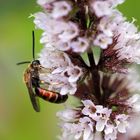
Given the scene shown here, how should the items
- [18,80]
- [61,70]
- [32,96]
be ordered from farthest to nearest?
[18,80]
[32,96]
[61,70]

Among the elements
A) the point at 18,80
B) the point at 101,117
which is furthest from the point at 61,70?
the point at 18,80

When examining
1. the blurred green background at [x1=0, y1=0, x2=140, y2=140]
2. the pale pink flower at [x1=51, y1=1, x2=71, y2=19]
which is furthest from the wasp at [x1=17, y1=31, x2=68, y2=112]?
the blurred green background at [x1=0, y1=0, x2=140, y2=140]

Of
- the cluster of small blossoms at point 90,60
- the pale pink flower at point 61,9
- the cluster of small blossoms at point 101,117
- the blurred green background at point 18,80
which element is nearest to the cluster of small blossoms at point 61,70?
the cluster of small blossoms at point 90,60

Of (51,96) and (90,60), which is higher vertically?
(90,60)

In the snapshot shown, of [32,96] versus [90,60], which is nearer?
[90,60]

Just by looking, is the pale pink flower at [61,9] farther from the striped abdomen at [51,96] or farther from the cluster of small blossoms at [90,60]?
the striped abdomen at [51,96]

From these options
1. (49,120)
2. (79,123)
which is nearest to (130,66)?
(79,123)

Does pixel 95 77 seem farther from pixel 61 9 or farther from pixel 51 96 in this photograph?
pixel 61 9

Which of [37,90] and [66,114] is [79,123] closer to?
[66,114]

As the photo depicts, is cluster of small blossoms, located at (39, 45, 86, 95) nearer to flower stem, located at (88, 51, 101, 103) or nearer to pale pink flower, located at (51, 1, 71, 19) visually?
flower stem, located at (88, 51, 101, 103)
